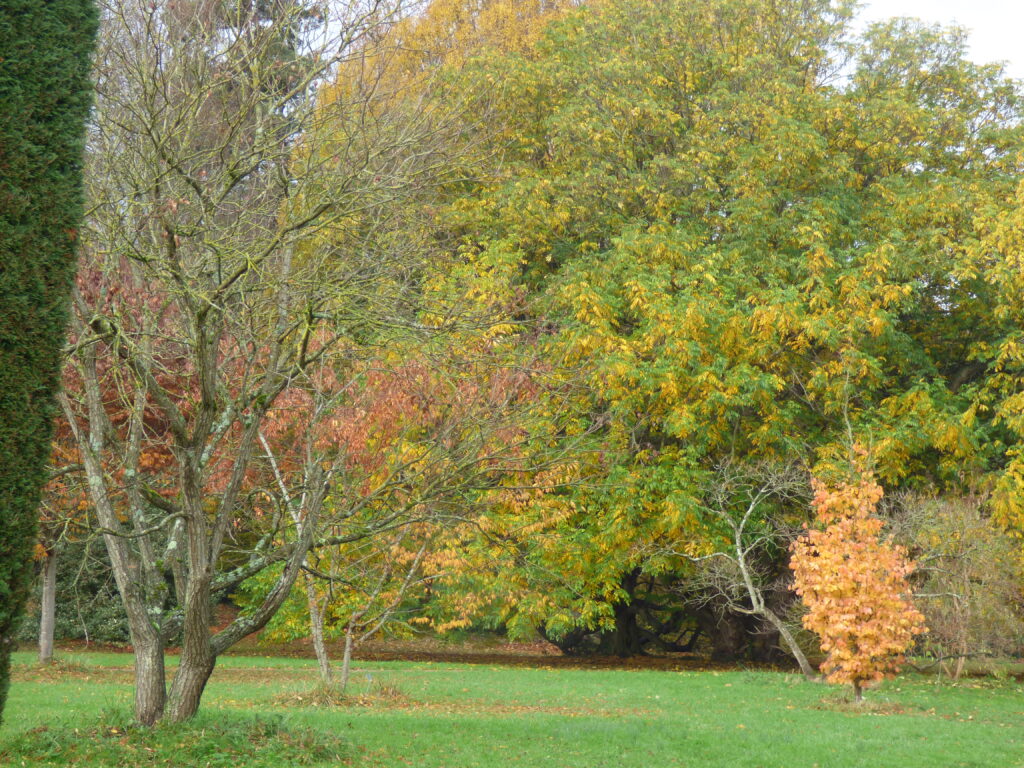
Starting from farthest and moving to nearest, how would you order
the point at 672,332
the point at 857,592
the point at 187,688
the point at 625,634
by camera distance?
the point at 625,634 → the point at 672,332 → the point at 857,592 → the point at 187,688

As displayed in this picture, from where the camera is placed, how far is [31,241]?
15.5ft

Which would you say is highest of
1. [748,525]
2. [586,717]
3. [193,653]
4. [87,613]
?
[748,525]

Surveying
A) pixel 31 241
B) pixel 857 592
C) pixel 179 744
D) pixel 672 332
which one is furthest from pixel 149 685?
pixel 672 332

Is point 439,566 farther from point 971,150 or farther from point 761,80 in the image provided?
point 971,150

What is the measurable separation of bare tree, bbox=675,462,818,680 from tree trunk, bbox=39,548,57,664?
11.2 m

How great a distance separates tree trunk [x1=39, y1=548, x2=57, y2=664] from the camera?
1661 cm

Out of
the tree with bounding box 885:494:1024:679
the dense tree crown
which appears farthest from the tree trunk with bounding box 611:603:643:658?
the tree with bounding box 885:494:1024:679

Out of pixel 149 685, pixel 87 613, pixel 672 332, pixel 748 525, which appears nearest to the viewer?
pixel 149 685

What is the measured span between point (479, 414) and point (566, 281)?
8.86m

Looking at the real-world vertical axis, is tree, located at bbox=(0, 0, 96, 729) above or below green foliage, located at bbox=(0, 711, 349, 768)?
above

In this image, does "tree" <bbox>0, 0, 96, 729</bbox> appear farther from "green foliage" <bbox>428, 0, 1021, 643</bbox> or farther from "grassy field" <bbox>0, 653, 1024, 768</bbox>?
"green foliage" <bbox>428, 0, 1021, 643</bbox>

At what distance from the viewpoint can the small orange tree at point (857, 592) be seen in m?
12.7

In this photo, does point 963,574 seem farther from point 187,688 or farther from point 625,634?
point 187,688

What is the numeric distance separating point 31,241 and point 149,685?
4.41 m
